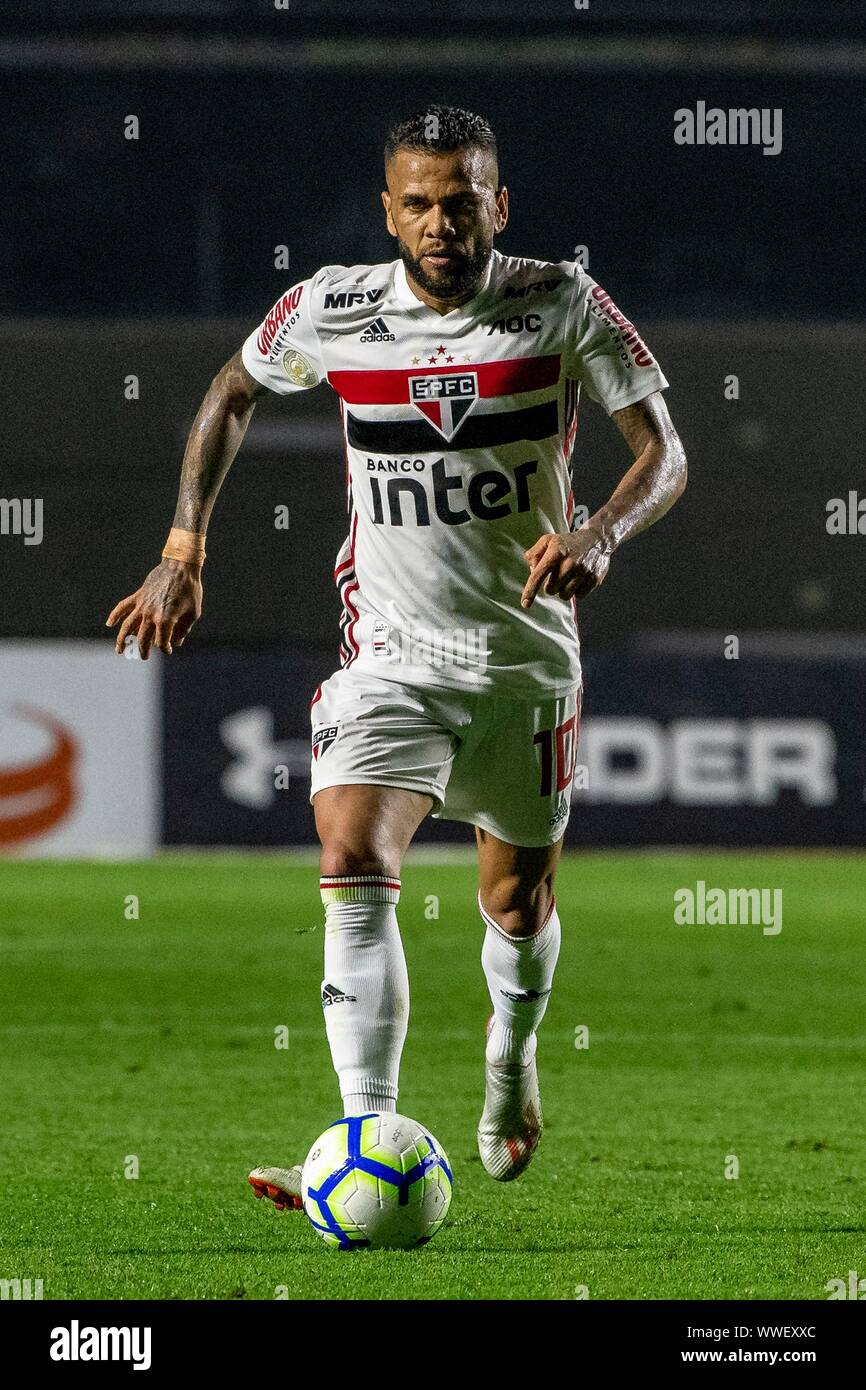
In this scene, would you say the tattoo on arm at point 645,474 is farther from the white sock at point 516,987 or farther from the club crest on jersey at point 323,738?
the white sock at point 516,987

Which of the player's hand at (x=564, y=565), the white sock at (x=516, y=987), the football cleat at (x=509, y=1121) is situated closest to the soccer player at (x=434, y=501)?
the player's hand at (x=564, y=565)

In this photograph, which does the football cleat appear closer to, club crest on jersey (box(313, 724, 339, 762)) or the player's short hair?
club crest on jersey (box(313, 724, 339, 762))

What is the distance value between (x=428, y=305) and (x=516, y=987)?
1.64m

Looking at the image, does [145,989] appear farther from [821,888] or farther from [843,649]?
[843,649]

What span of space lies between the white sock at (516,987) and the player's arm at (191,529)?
114 centimetres

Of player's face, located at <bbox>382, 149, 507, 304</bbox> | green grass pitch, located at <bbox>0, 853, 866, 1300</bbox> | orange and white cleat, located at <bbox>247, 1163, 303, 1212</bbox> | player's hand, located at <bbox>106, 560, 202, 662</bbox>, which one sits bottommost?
green grass pitch, located at <bbox>0, 853, 866, 1300</bbox>

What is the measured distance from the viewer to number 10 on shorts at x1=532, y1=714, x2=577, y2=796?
452 cm

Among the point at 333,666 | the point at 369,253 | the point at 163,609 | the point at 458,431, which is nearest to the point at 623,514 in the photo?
the point at 458,431

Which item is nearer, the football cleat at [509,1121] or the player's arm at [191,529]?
the player's arm at [191,529]

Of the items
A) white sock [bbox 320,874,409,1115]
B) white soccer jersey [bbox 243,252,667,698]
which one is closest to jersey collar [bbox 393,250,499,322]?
white soccer jersey [bbox 243,252,667,698]

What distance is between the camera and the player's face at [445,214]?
405 centimetres

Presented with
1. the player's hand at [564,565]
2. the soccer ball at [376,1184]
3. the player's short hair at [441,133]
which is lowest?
the soccer ball at [376,1184]

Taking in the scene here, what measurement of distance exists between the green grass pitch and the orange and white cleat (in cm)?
8

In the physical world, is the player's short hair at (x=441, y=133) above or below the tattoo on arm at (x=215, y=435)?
above
